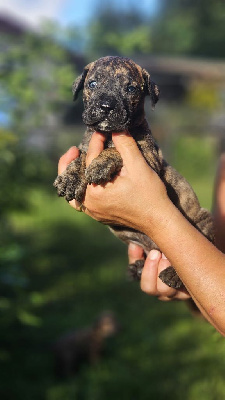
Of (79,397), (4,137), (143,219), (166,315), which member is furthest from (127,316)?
(143,219)

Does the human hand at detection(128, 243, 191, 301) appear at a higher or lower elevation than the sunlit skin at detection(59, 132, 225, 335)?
lower

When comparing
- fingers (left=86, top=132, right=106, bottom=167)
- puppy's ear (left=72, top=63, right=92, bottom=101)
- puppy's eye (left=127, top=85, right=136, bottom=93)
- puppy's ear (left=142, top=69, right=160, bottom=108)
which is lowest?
fingers (left=86, top=132, right=106, bottom=167)

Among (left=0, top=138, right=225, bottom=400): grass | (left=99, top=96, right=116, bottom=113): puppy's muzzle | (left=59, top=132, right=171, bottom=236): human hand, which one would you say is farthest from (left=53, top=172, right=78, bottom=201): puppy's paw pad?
(left=0, top=138, right=225, bottom=400): grass

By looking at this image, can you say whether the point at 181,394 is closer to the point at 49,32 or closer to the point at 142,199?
the point at 142,199

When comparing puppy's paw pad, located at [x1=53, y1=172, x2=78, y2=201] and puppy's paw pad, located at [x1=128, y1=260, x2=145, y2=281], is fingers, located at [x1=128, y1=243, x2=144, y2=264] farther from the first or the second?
puppy's paw pad, located at [x1=53, y1=172, x2=78, y2=201]

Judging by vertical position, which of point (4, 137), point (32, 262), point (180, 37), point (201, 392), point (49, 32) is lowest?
point (32, 262)

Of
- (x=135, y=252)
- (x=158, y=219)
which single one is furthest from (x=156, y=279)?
(x=158, y=219)

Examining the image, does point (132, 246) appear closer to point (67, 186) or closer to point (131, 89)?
point (67, 186)
